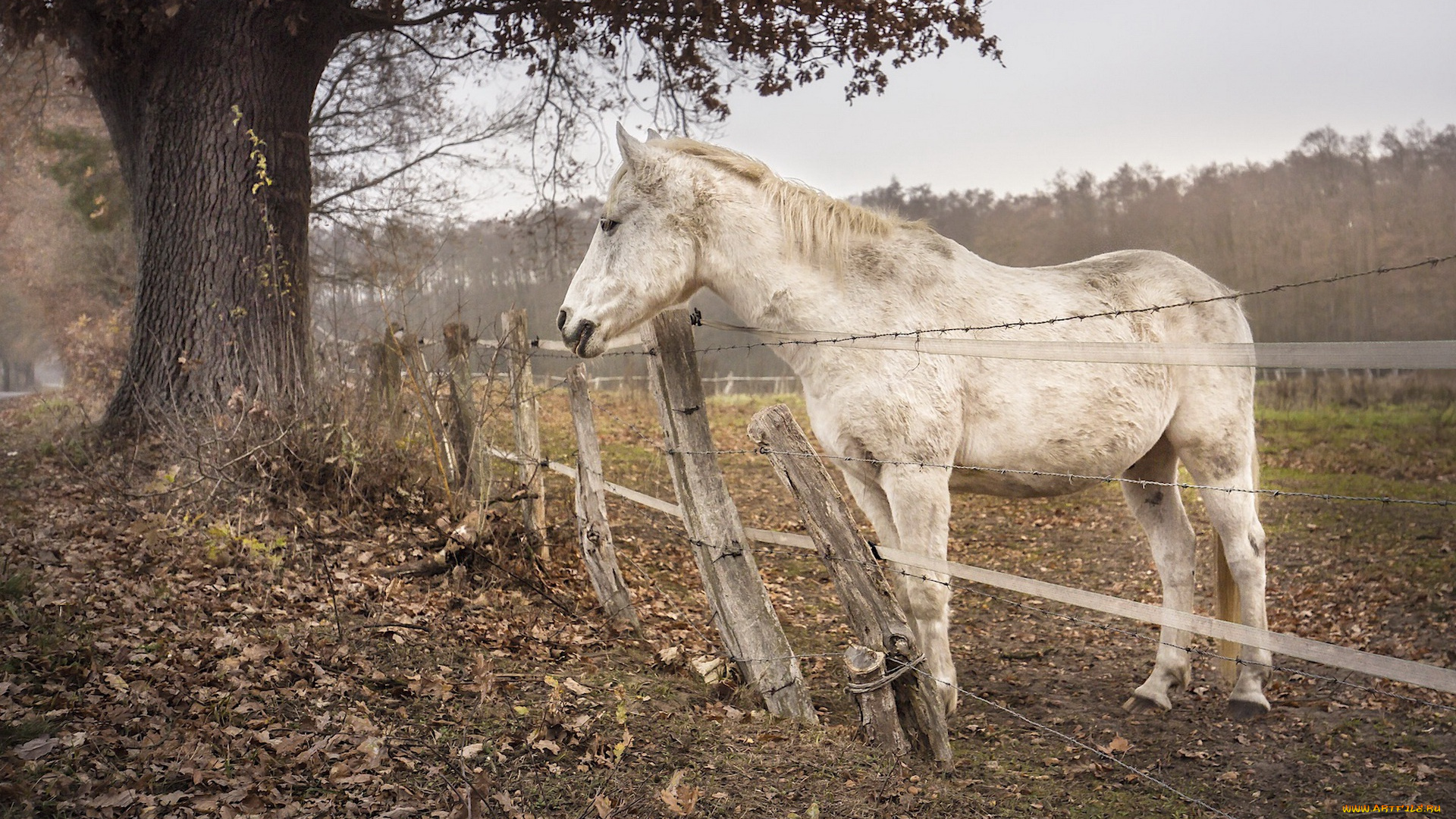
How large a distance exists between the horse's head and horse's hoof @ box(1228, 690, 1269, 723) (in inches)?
142

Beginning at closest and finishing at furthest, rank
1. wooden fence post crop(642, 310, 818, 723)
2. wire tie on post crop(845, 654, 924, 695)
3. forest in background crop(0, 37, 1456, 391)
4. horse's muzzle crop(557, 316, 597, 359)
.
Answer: wire tie on post crop(845, 654, 924, 695) → wooden fence post crop(642, 310, 818, 723) → horse's muzzle crop(557, 316, 597, 359) → forest in background crop(0, 37, 1456, 391)

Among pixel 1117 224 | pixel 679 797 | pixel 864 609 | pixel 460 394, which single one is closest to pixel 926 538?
pixel 864 609

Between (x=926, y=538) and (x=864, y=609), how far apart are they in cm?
70

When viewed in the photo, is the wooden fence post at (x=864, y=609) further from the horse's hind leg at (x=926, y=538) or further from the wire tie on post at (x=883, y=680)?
the horse's hind leg at (x=926, y=538)

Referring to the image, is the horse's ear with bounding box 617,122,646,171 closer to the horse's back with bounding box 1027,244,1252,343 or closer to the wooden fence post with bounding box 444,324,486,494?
the horse's back with bounding box 1027,244,1252,343

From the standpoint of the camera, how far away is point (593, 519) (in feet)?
18.7

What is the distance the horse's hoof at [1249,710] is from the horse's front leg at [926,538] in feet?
5.28

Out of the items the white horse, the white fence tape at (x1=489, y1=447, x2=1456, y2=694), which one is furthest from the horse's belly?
the white fence tape at (x1=489, y1=447, x2=1456, y2=694)

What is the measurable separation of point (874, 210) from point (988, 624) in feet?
11.9

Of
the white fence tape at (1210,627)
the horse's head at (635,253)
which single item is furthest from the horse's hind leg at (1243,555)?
the horse's head at (635,253)

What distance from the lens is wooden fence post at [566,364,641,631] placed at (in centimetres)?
557

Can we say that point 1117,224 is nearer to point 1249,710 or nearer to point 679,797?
point 1249,710

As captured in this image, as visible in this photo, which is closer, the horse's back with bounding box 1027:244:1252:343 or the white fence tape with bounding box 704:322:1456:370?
the white fence tape with bounding box 704:322:1456:370

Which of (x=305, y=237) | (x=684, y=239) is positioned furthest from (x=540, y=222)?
(x=684, y=239)
